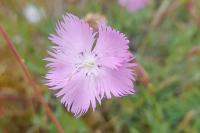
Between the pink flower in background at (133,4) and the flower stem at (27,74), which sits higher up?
the pink flower in background at (133,4)

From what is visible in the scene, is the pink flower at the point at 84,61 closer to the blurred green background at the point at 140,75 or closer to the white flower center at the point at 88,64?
the white flower center at the point at 88,64

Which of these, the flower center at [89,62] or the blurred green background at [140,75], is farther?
the blurred green background at [140,75]

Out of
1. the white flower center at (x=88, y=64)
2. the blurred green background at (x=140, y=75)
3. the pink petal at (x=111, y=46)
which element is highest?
the blurred green background at (x=140, y=75)

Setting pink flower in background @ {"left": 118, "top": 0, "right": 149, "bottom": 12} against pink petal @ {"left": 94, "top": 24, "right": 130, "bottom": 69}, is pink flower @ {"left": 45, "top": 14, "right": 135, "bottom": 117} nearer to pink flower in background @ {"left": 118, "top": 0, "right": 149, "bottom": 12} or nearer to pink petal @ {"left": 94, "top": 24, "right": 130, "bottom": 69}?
pink petal @ {"left": 94, "top": 24, "right": 130, "bottom": 69}

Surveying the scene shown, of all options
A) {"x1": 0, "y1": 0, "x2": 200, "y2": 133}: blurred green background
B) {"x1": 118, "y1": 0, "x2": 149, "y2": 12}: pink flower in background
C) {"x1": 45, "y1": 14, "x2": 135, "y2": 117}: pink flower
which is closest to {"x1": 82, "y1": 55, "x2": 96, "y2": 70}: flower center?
{"x1": 45, "y1": 14, "x2": 135, "y2": 117}: pink flower

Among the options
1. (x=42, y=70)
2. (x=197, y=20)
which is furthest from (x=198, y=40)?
(x=42, y=70)

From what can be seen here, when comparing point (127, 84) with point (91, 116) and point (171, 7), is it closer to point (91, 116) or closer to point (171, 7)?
point (91, 116)

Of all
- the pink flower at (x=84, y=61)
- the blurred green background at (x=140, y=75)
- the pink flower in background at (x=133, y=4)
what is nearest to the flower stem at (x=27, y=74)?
the pink flower at (x=84, y=61)
